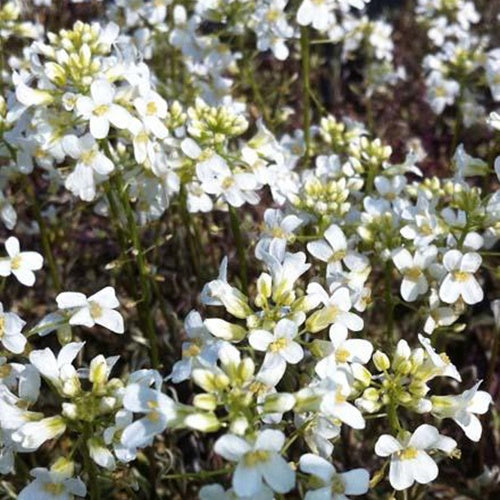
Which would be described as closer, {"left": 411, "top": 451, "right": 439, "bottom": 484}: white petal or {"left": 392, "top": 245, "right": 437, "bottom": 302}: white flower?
{"left": 411, "top": 451, "right": 439, "bottom": 484}: white petal

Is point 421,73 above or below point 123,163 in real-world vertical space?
below

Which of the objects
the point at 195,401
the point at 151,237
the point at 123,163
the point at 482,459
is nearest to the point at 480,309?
the point at 482,459

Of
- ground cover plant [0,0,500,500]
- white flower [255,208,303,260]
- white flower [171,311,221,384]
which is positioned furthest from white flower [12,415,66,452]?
white flower [255,208,303,260]

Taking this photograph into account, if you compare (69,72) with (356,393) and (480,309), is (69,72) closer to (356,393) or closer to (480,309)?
(356,393)

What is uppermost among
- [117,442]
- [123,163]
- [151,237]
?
[123,163]

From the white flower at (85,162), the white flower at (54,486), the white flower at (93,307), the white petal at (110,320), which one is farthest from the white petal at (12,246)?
the white flower at (54,486)

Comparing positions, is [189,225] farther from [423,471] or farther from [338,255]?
[423,471]

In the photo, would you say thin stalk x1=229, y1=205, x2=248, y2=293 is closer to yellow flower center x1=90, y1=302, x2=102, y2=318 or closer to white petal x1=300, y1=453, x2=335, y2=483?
yellow flower center x1=90, y1=302, x2=102, y2=318
